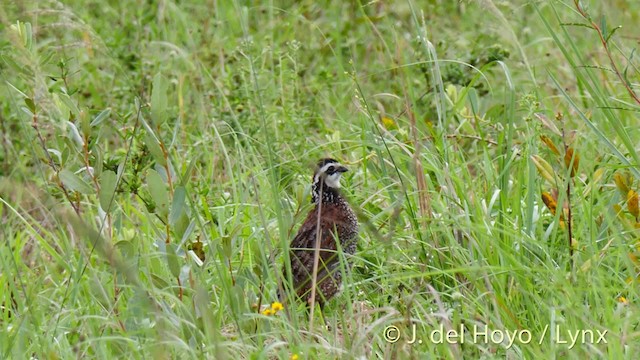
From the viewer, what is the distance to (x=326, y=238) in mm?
5102

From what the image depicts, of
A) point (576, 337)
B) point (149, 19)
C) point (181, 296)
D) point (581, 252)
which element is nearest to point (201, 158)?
point (149, 19)

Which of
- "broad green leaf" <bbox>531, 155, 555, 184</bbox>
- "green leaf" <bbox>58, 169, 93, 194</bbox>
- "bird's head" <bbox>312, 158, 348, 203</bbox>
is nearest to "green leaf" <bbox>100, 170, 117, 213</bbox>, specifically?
"green leaf" <bbox>58, 169, 93, 194</bbox>

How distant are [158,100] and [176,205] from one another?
385 mm

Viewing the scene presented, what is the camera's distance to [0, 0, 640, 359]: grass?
3.92 metres

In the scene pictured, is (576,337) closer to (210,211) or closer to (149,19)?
(210,211)

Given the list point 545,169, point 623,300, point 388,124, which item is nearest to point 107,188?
point 545,169

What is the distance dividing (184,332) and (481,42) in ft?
14.0

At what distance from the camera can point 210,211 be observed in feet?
18.3

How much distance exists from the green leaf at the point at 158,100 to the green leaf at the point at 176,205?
0.94ft

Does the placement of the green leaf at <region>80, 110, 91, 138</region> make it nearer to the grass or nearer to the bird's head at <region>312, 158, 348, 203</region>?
the grass

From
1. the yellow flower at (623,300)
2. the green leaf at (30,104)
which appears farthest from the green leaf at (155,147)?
the yellow flower at (623,300)

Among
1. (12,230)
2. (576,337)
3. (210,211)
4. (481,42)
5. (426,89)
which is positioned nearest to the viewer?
(576,337)

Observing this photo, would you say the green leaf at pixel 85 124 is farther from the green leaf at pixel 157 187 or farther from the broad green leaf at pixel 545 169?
the broad green leaf at pixel 545 169

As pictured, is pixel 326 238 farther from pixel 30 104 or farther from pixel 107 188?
pixel 30 104
